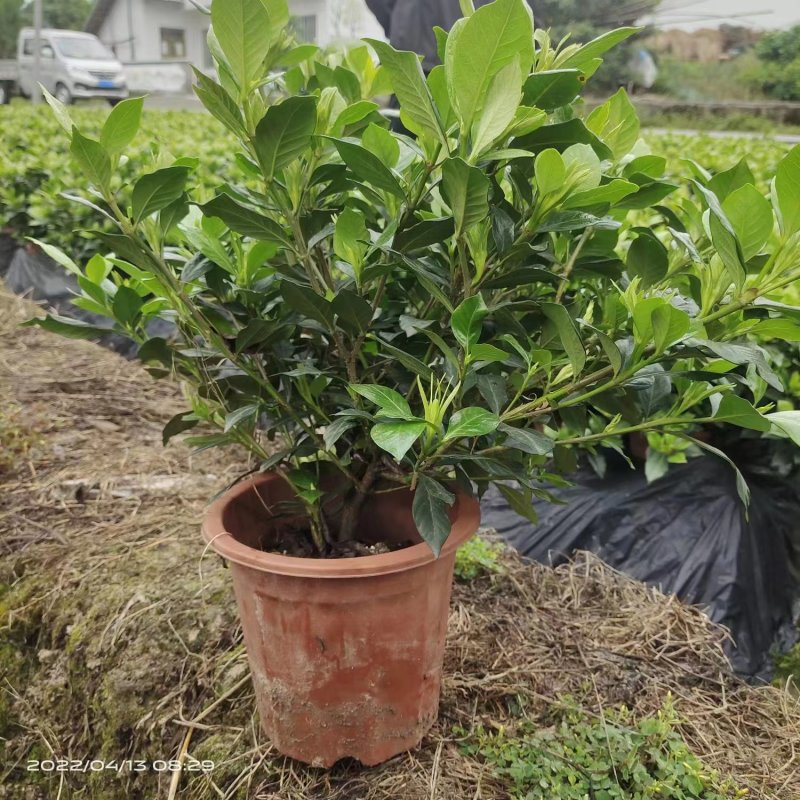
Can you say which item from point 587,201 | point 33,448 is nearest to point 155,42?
point 33,448

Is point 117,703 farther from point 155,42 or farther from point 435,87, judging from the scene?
point 155,42

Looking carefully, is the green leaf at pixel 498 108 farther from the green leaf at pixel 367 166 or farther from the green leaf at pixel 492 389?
the green leaf at pixel 492 389

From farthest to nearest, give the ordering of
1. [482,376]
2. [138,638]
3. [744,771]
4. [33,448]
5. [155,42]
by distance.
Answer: [155,42]
[33,448]
[138,638]
[744,771]
[482,376]

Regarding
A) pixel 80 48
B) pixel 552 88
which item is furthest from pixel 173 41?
pixel 552 88

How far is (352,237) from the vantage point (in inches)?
40.6

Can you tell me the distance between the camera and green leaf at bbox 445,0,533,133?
2.55 feet

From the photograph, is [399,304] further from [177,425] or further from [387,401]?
[177,425]

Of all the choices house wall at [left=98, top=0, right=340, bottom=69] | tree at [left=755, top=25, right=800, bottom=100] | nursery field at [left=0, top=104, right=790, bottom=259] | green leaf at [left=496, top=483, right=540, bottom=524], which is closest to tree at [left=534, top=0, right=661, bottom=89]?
tree at [left=755, top=25, right=800, bottom=100]

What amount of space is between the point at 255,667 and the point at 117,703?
1.61 feet

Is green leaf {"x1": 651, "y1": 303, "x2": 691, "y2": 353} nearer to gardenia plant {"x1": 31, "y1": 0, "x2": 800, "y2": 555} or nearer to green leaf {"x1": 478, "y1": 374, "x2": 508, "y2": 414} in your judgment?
gardenia plant {"x1": 31, "y1": 0, "x2": 800, "y2": 555}

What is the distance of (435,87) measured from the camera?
3.05ft

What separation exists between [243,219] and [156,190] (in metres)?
0.13

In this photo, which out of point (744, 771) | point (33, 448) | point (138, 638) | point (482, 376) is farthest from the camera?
point (33, 448)

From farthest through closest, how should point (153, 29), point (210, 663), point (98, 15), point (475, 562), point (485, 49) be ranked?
point (98, 15) < point (153, 29) < point (475, 562) < point (210, 663) < point (485, 49)
